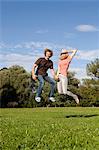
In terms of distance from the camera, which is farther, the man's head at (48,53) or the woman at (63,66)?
the man's head at (48,53)

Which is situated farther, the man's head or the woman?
the man's head

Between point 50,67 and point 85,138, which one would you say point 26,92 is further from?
point 85,138

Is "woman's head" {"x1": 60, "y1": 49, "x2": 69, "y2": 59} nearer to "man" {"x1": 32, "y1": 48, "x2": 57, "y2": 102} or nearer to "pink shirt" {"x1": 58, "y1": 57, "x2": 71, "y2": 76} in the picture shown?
"pink shirt" {"x1": 58, "y1": 57, "x2": 71, "y2": 76}

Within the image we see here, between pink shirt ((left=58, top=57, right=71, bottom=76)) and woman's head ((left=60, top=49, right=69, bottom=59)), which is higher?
woman's head ((left=60, top=49, right=69, bottom=59))

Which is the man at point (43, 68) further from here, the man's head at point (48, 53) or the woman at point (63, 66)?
the woman at point (63, 66)

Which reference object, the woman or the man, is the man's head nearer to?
the man

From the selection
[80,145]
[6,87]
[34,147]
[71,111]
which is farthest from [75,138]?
[71,111]

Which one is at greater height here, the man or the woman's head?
the woman's head

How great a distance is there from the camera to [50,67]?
9781 millimetres

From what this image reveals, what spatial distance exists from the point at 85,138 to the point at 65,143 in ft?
2.80

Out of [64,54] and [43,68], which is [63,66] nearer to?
[64,54]

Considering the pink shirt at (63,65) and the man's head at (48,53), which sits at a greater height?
the man's head at (48,53)

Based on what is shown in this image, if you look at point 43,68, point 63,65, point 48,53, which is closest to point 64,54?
point 63,65

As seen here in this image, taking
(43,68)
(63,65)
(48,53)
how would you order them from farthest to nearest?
1. (43,68)
2. (48,53)
3. (63,65)
